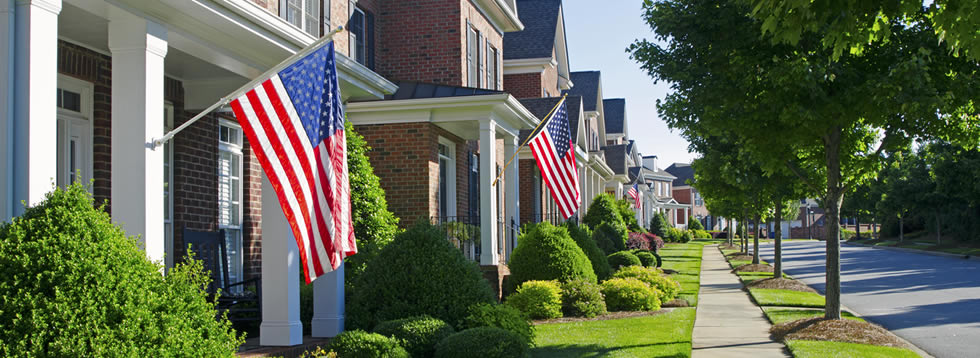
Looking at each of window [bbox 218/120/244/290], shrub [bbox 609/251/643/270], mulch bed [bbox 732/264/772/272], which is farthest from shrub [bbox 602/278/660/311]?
mulch bed [bbox 732/264/772/272]

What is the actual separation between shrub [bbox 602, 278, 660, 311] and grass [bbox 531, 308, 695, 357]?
958mm

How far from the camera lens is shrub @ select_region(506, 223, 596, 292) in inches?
575

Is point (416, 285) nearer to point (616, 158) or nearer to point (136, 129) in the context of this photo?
point (136, 129)

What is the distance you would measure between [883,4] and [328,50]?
4.66 meters

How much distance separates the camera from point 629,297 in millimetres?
14883

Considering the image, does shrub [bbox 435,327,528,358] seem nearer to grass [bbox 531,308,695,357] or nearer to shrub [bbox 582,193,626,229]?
grass [bbox 531,308,695,357]

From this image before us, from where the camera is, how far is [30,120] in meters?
→ 5.56

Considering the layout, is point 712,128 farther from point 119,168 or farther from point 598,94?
point 598,94

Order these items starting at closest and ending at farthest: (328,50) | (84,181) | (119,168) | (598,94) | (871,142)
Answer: (119,168)
(328,50)
(84,181)
(871,142)
(598,94)

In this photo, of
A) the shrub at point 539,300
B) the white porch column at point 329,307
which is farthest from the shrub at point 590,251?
the white porch column at point 329,307

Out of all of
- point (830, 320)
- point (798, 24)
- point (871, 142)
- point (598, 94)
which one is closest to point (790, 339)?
point (830, 320)

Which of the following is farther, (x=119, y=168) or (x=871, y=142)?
(x=871, y=142)

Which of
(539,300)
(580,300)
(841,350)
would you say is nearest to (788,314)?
(580,300)

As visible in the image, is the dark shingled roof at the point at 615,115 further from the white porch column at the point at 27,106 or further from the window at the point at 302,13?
the white porch column at the point at 27,106
